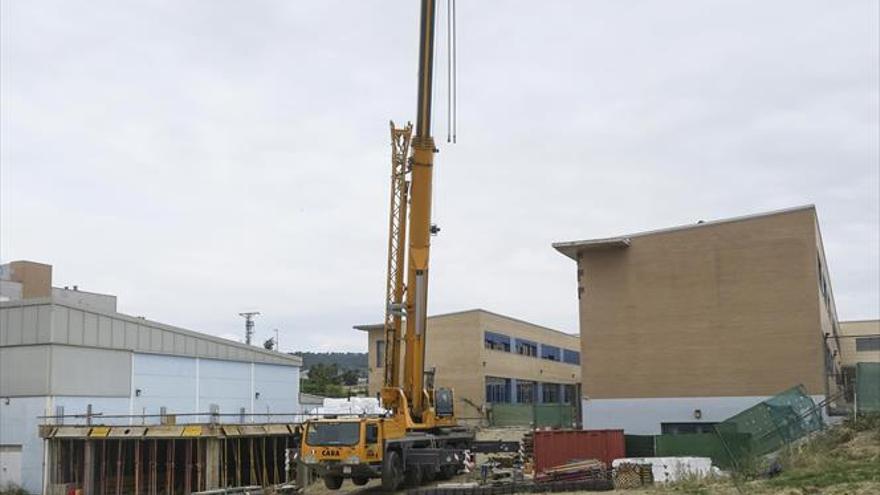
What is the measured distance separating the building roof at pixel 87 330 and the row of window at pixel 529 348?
24871 millimetres

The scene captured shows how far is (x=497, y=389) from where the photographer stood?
70.8m

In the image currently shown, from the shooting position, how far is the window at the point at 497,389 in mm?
68688

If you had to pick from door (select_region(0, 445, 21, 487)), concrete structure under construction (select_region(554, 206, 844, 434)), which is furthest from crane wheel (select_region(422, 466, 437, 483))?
door (select_region(0, 445, 21, 487))

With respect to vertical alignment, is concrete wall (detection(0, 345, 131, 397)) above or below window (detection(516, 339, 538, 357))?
below

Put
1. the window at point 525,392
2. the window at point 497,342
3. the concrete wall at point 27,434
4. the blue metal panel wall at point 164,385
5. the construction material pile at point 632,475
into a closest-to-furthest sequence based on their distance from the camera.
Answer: the construction material pile at point 632,475 → the concrete wall at point 27,434 → the blue metal panel wall at point 164,385 → the window at point 497,342 → the window at point 525,392

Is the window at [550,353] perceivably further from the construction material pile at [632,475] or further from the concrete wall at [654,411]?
the construction material pile at [632,475]

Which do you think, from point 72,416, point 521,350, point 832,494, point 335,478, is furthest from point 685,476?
point 521,350

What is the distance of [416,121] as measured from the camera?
97.7ft

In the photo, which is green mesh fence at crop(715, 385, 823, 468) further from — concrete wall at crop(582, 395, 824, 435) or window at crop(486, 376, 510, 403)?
window at crop(486, 376, 510, 403)

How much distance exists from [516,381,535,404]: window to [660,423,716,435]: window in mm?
37110

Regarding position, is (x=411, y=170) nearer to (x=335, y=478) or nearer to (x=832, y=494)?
(x=335, y=478)

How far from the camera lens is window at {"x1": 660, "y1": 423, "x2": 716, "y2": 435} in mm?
37875

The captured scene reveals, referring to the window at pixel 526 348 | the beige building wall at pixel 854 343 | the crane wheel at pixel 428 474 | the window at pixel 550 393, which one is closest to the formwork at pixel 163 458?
the crane wheel at pixel 428 474

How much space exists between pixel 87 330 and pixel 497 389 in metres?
33.6
